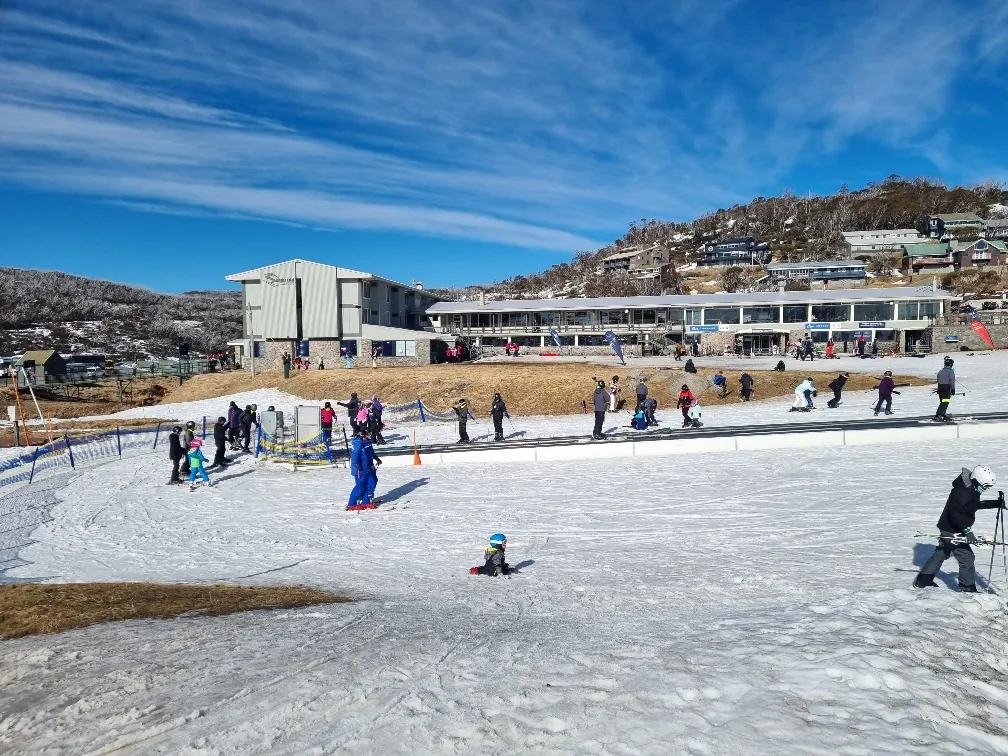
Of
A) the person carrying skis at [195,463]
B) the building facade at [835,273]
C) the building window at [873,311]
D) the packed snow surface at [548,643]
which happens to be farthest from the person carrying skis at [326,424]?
the building facade at [835,273]

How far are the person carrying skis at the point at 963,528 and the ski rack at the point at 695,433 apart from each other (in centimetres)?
1251

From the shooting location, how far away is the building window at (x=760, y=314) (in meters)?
59.6

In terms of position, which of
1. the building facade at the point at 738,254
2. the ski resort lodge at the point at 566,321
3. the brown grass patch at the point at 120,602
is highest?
the building facade at the point at 738,254

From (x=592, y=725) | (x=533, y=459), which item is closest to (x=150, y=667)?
(x=592, y=725)

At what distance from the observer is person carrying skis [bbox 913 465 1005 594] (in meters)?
7.86

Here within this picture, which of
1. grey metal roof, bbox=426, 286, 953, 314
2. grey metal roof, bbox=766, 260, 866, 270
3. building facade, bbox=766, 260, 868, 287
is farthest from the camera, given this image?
grey metal roof, bbox=766, 260, 866, 270

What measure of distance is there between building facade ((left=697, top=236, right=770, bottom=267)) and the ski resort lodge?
303 feet

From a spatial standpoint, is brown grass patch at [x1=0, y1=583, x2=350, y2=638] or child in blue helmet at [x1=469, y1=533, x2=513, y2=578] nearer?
brown grass patch at [x1=0, y1=583, x2=350, y2=638]

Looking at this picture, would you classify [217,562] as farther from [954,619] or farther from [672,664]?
[954,619]

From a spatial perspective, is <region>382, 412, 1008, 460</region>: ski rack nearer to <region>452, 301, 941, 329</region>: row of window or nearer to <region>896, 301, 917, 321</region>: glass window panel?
<region>896, 301, 917, 321</region>: glass window panel

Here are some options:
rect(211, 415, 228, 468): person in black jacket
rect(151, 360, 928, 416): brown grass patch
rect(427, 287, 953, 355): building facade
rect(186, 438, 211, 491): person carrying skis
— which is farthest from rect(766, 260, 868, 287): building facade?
rect(186, 438, 211, 491): person carrying skis

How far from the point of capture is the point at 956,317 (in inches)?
2271

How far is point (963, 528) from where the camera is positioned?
7.93m

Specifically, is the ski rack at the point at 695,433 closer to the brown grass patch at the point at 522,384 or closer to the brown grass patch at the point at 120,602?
the brown grass patch at the point at 522,384
